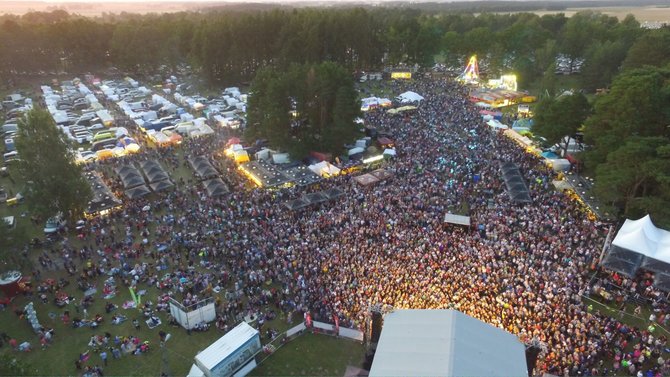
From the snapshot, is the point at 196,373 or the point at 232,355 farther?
the point at 232,355

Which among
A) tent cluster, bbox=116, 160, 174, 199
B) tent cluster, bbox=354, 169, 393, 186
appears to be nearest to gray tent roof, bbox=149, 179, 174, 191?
tent cluster, bbox=116, 160, 174, 199

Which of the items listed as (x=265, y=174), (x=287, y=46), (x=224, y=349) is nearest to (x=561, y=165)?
(x=265, y=174)

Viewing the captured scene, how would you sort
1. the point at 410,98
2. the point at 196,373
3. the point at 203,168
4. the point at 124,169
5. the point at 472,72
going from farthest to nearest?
the point at 472,72, the point at 410,98, the point at 203,168, the point at 124,169, the point at 196,373

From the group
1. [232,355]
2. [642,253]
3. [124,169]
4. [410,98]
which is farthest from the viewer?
[410,98]

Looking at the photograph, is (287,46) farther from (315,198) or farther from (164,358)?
(164,358)

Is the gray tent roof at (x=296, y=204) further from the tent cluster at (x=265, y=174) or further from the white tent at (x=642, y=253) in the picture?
the white tent at (x=642, y=253)

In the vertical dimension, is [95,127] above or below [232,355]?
below
